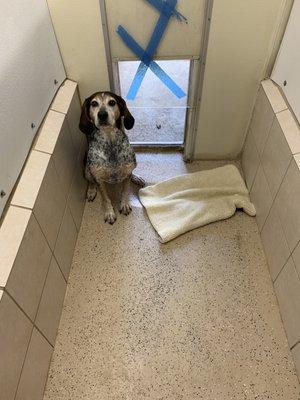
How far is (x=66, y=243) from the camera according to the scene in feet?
5.25

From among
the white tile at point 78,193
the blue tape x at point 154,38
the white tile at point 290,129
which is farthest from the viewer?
the white tile at point 78,193

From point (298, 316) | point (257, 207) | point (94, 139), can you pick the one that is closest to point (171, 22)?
point (94, 139)

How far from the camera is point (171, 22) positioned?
5.01 feet

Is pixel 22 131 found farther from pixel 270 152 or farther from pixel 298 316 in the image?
pixel 298 316

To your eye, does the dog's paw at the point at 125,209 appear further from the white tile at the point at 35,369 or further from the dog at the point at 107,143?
the white tile at the point at 35,369

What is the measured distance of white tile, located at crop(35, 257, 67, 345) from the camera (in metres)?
1.29

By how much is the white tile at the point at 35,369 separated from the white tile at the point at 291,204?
113cm

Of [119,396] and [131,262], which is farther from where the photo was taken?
[131,262]

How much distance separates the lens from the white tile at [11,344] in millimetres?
967

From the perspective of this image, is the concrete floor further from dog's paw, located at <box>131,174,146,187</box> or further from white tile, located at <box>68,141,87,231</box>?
white tile, located at <box>68,141,87,231</box>

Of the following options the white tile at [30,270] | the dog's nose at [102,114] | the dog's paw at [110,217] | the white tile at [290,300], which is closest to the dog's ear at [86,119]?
the dog's nose at [102,114]

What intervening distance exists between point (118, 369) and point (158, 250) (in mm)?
617

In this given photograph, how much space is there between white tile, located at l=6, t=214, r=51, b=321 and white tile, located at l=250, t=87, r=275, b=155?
1.24m

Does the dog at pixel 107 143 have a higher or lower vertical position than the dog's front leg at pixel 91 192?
higher
